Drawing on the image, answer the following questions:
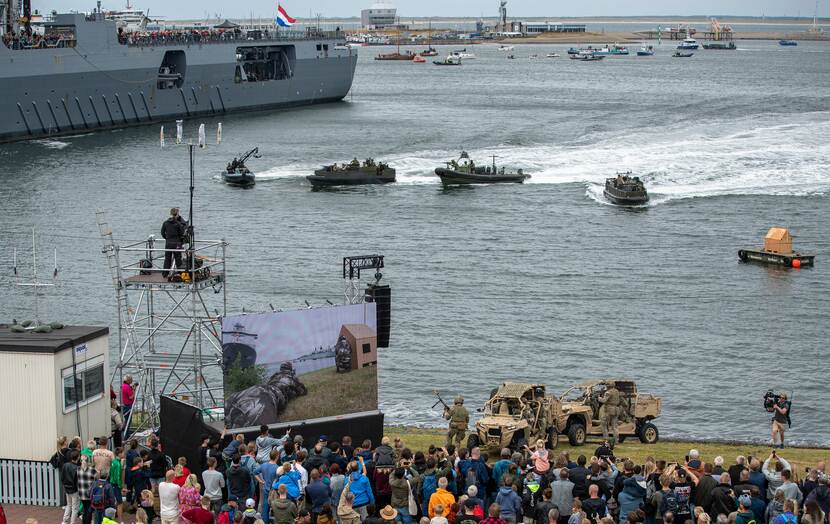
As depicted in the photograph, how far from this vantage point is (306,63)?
134m

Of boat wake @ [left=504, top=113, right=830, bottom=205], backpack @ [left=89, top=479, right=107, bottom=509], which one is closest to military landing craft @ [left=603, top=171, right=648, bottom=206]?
boat wake @ [left=504, top=113, right=830, bottom=205]

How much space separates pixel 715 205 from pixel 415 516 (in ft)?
188

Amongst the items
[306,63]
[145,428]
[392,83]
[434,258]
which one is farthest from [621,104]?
[145,428]

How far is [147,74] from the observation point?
112 m

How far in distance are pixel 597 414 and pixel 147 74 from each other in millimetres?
91626

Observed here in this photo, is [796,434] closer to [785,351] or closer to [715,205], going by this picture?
[785,351]

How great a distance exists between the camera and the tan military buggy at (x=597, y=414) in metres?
25.4

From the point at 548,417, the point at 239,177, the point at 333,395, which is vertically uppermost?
the point at 333,395

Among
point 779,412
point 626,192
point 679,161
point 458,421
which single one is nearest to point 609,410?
point 779,412

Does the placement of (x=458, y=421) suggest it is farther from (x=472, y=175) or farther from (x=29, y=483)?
(x=472, y=175)

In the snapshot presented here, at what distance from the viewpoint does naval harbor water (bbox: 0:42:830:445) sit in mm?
40438

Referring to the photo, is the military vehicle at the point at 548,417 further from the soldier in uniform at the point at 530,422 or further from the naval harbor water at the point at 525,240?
the naval harbor water at the point at 525,240

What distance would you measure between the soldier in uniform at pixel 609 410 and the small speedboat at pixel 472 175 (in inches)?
2071

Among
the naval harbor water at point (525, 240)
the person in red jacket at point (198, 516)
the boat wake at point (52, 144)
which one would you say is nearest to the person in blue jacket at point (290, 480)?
the person in red jacket at point (198, 516)
